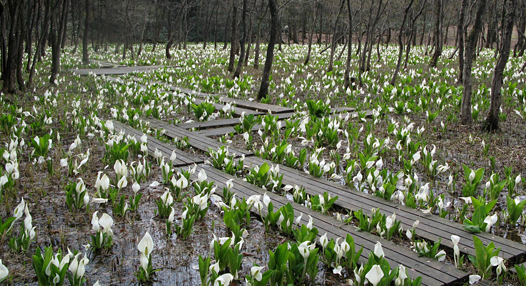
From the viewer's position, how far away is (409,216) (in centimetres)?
351

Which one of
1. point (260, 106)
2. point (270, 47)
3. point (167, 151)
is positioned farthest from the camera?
point (270, 47)

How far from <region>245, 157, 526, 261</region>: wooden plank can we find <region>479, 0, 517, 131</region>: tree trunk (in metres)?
3.24

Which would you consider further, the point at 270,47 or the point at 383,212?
the point at 270,47

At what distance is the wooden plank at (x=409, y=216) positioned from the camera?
9.92 ft

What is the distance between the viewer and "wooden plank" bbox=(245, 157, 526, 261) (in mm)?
3023

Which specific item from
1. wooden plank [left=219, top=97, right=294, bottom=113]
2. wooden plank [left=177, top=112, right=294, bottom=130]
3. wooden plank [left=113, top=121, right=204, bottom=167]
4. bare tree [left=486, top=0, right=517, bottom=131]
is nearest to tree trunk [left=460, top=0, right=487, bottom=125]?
bare tree [left=486, top=0, right=517, bottom=131]

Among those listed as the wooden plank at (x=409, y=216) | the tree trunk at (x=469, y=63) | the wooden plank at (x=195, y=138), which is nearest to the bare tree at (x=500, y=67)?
the tree trunk at (x=469, y=63)

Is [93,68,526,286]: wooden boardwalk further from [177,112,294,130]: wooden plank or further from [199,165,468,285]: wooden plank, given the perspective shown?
[177,112,294,130]: wooden plank

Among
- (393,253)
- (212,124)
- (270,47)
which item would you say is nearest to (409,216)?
(393,253)

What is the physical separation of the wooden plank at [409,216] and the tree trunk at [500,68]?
127 inches

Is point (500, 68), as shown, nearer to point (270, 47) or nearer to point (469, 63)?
point (469, 63)

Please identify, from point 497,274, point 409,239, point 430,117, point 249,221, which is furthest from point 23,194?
point 430,117

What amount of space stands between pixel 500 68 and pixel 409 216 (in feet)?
12.0

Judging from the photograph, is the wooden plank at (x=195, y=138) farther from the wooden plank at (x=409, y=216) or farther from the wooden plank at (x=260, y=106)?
the wooden plank at (x=260, y=106)
